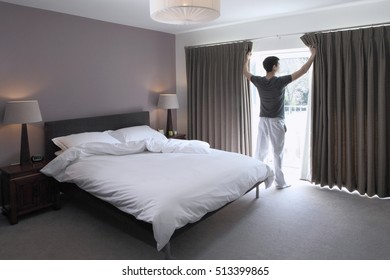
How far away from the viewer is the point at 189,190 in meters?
2.33

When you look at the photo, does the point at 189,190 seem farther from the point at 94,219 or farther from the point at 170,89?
the point at 170,89

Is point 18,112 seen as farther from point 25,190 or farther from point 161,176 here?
point 161,176

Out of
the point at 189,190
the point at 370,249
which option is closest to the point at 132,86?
the point at 189,190

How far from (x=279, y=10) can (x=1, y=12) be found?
3.21 meters

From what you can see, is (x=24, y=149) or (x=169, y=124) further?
(x=169, y=124)

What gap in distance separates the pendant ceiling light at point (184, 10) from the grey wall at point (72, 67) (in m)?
1.97

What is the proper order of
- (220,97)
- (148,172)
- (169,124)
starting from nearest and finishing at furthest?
(148,172)
(220,97)
(169,124)

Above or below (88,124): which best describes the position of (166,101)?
above

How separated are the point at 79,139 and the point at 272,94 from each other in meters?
2.51

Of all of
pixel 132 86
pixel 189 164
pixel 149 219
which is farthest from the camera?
pixel 132 86

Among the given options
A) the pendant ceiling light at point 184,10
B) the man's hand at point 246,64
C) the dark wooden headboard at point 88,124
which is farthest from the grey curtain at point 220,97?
the pendant ceiling light at point 184,10

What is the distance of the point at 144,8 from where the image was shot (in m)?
3.49

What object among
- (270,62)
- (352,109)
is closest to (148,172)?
(270,62)

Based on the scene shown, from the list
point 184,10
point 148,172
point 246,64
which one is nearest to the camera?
point 184,10
